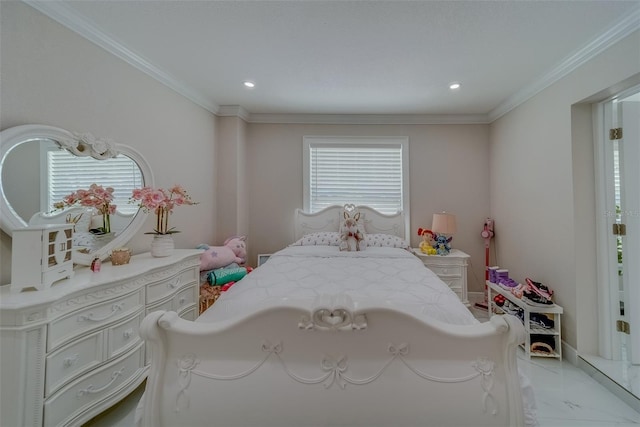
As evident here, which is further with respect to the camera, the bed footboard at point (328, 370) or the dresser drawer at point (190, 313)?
the dresser drawer at point (190, 313)

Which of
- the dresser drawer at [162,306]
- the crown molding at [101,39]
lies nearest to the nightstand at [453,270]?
the dresser drawer at [162,306]

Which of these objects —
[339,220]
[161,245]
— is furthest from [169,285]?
[339,220]

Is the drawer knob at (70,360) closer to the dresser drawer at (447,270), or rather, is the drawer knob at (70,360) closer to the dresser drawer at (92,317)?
the dresser drawer at (92,317)

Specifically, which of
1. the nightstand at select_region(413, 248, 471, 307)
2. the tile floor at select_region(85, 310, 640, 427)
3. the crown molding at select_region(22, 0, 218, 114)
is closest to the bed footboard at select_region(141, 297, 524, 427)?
the tile floor at select_region(85, 310, 640, 427)

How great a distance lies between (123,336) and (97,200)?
3.02 feet

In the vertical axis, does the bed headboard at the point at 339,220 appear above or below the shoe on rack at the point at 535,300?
above

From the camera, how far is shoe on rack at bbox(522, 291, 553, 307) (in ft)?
6.86

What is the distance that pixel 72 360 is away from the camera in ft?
4.04

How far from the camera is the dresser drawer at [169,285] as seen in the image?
1705mm

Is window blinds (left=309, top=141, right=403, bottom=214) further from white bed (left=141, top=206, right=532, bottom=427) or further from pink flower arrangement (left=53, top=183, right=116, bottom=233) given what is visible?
white bed (left=141, top=206, right=532, bottom=427)

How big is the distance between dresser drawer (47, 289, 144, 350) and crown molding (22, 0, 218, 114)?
1.76 metres

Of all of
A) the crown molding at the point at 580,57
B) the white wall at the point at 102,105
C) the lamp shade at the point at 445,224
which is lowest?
the lamp shade at the point at 445,224

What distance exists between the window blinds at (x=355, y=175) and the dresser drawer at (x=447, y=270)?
0.96 m

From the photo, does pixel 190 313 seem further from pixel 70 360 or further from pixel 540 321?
pixel 540 321
